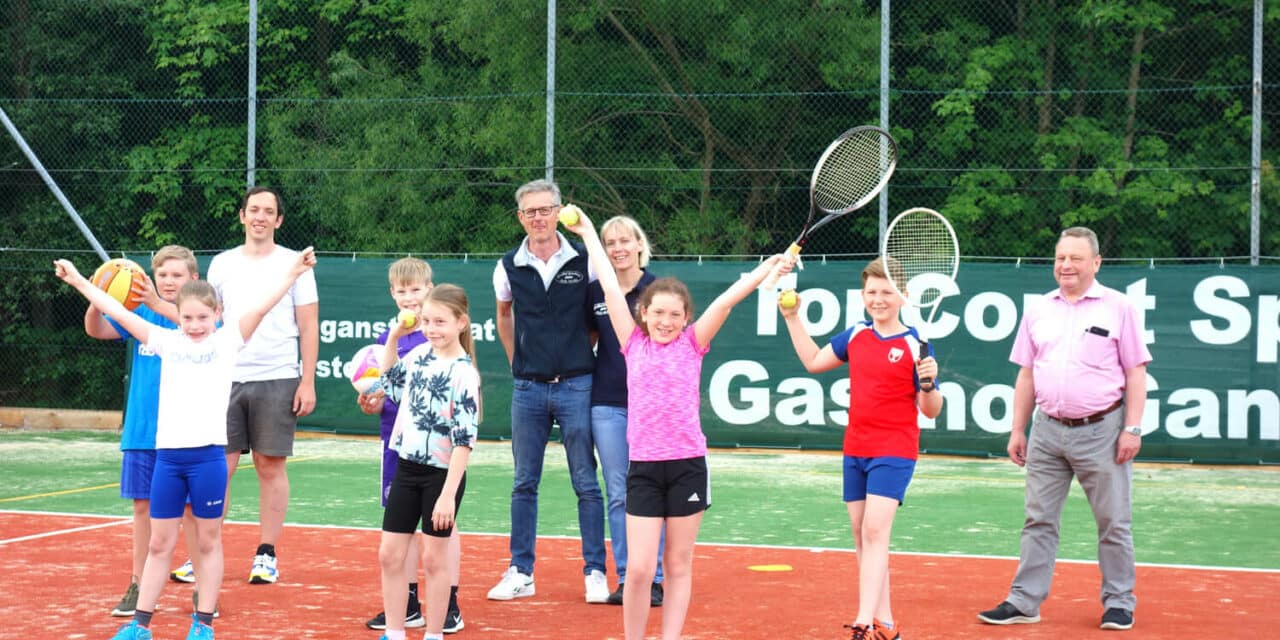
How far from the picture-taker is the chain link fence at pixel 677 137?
61.3ft

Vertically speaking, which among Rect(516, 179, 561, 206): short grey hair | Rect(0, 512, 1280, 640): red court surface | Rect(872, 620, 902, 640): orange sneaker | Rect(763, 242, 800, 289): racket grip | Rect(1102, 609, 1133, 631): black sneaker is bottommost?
Rect(0, 512, 1280, 640): red court surface

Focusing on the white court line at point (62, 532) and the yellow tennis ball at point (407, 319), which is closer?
the yellow tennis ball at point (407, 319)

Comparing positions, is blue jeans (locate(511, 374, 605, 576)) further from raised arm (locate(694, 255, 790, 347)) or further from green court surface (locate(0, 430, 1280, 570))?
green court surface (locate(0, 430, 1280, 570))

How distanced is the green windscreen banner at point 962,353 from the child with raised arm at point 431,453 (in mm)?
8583

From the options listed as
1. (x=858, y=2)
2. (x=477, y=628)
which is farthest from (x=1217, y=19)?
(x=477, y=628)

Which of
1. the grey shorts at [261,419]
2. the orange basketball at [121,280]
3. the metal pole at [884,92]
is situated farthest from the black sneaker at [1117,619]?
the metal pole at [884,92]

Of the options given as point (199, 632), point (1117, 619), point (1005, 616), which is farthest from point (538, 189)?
point (1117, 619)

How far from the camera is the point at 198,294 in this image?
592 cm

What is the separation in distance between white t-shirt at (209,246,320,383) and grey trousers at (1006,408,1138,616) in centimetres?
362

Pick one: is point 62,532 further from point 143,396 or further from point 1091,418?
point 1091,418

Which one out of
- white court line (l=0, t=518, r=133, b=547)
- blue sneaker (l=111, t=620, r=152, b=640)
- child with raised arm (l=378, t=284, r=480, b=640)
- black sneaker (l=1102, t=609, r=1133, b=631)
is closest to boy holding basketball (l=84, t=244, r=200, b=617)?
blue sneaker (l=111, t=620, r=152, b=640)

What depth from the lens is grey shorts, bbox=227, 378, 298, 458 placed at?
293 inches

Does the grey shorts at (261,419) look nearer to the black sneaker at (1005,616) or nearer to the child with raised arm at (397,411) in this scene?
the child with raised arm at (397,411)

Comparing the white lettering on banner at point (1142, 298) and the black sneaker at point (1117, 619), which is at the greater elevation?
the white lettering on banner at point (1142, 298)
